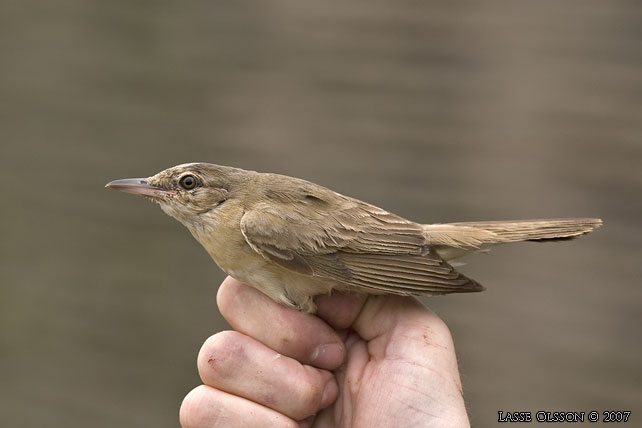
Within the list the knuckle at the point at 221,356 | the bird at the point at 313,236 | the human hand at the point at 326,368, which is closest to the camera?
the human hand at the point at 326,368

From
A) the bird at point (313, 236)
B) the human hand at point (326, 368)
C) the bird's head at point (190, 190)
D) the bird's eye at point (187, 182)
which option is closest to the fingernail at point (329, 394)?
the human hand at point (326, 368)

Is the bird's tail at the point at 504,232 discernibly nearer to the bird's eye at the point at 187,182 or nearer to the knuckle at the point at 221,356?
the knuckle at the point at 221,356

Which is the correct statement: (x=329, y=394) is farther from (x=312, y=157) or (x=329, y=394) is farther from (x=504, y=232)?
(x=312, y=157)

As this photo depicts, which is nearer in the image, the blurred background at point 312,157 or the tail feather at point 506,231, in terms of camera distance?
the tail feather at point 506,231

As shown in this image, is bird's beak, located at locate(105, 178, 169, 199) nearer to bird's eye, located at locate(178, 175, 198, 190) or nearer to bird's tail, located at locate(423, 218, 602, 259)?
bird's eye, located at locate(178, 175, 198, 190)

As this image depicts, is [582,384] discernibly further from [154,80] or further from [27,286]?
[27,286]

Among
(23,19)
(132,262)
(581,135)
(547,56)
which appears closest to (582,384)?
(581,135)
